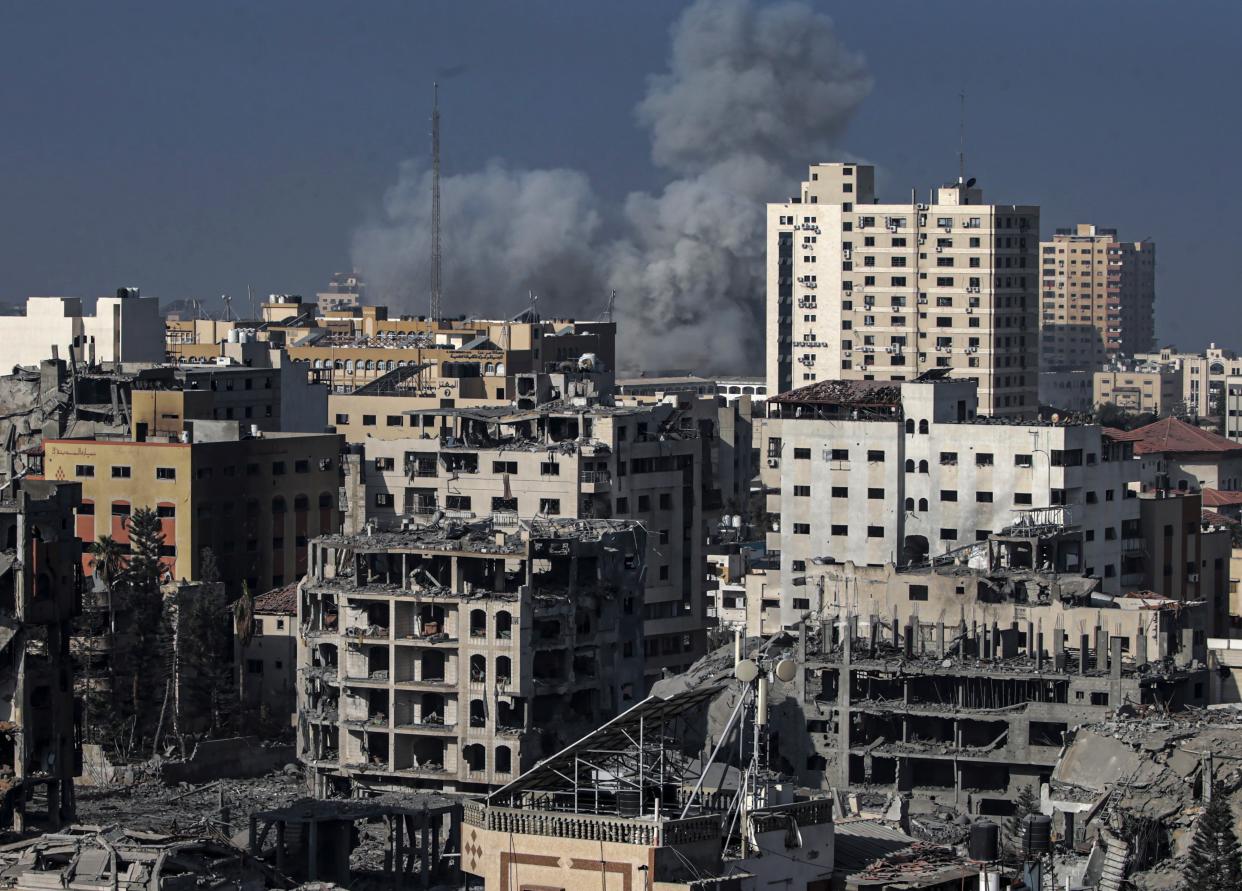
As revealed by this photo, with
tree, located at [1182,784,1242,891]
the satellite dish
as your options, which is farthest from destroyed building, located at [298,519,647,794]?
the satellite dish

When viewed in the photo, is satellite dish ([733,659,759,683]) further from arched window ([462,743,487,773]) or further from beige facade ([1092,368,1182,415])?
beige facade ([1092,368,1182,415])

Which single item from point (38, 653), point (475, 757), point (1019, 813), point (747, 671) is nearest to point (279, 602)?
point (475, 757)

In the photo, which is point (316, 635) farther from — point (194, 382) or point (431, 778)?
point (194, 382)

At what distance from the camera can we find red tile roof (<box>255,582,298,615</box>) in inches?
2785

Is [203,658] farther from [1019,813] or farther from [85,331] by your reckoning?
[85,331]

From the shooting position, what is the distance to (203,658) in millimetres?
68125

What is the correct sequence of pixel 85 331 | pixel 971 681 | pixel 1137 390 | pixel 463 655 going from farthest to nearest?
pixel 1137 390
pixel 85 331
pixel 463 655
pixel 971 681

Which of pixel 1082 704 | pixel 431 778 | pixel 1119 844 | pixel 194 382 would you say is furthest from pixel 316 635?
pixel 194 382

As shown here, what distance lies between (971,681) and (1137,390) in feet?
407

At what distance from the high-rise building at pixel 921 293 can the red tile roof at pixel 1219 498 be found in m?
11.6

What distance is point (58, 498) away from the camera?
55.2 metres

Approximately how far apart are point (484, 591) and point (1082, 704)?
11379mm

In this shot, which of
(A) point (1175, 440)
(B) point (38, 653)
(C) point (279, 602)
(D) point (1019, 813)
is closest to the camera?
(D) point (1019, 813)

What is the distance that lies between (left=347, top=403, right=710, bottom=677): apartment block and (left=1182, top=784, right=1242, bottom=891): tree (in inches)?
985
